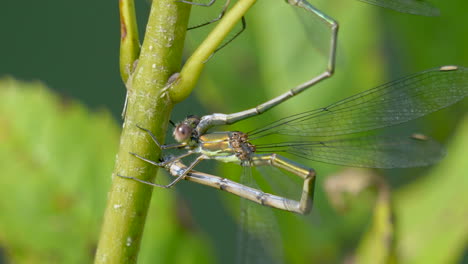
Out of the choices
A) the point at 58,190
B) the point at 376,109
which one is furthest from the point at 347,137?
the point at 58,190

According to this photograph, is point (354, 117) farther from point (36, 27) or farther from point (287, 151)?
point (36, 27)

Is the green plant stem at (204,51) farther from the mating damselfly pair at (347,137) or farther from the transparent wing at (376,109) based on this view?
the transparent wing at (376,109)

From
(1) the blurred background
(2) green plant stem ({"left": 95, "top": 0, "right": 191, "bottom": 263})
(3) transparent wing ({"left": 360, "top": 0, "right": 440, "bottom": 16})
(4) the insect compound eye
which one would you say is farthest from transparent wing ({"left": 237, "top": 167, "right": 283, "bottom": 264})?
(2) green plant stem ({"left": 95, "top": 0, "right": 191, "bottom": 263})

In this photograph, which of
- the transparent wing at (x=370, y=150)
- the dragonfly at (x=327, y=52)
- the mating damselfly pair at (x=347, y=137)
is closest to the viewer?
the dragonfly at (x=327, y=52)

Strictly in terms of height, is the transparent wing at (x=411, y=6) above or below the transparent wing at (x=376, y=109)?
above

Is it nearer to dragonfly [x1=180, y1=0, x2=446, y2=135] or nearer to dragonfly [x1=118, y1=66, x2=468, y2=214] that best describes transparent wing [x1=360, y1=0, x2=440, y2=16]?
dragonfly [x1=180, y1=0, x2=446, y2=135]

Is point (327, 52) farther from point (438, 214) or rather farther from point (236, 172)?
point (438, 214)

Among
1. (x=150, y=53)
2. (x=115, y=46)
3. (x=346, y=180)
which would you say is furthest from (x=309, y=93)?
(x=115, y=46)

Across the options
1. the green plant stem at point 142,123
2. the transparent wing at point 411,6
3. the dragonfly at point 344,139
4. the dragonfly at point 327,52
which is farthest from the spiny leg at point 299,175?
the green plant stem at point 142,123
